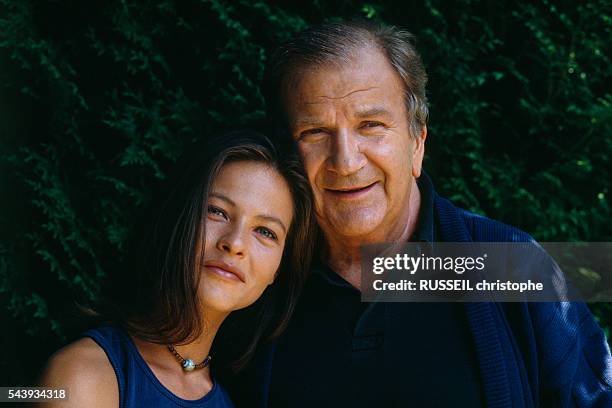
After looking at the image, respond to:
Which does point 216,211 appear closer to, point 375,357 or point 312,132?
point 312,132

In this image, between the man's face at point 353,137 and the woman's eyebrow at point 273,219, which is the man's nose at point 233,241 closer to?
the woman's eyebrow at point 273,219

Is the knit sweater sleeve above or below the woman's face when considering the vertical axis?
below

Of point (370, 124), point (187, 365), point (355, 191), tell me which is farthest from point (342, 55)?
point (187, 365)

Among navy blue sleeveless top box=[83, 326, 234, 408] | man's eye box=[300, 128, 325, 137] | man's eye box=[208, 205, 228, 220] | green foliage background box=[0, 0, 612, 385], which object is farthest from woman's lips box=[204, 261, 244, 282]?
green foliage background box=[0, 0, 612, 385]

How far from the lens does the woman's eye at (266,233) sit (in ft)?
7.91

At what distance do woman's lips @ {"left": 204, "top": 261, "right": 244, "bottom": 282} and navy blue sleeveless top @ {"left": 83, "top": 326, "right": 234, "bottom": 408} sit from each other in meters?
0.35

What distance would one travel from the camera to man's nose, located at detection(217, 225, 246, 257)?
2238mm

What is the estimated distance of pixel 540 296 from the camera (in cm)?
252

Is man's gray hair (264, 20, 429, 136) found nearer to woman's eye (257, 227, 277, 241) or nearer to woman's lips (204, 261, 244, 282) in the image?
woman's eye (257, 227, 277, 241)

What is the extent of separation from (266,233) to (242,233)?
0.52 ft

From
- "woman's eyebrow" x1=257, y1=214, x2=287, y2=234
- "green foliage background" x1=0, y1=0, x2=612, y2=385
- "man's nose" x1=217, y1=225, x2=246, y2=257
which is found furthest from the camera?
"green foliage background" x1=0, y1=0, x2=612, y2=385

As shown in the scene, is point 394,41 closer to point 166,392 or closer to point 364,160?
point 364,160

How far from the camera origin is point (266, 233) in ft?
7.96

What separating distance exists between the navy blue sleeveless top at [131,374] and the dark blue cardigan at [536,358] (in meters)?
0.44
